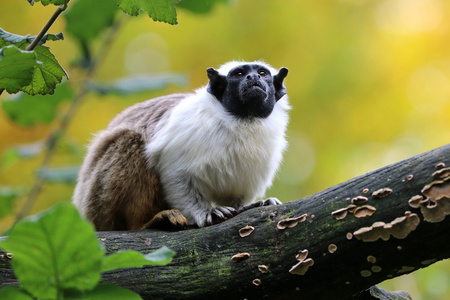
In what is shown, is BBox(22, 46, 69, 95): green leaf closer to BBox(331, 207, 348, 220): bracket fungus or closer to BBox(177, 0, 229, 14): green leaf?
BBox(177, 0, 229, 14): green leaf

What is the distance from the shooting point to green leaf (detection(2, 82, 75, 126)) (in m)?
4.57

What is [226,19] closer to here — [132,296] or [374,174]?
[374,174]

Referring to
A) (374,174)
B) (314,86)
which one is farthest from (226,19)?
(374,174)

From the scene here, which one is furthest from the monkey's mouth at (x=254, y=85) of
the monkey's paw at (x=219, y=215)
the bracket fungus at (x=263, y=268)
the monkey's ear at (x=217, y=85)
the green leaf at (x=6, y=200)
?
the green leaf at (x=6, y=200)

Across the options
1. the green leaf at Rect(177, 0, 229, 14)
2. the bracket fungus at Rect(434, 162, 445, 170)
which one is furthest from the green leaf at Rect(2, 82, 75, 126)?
the bracket fungus at Rect(434, 162, 445, 170)

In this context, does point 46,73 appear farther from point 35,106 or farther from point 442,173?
point 35,106

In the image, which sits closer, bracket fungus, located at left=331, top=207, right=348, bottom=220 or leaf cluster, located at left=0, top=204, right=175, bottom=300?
leaf cluster, located at left=0, top=204, right=175, bottom=300

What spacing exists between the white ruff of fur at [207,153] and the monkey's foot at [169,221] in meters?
0.15

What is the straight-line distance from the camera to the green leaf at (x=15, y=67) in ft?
5.23

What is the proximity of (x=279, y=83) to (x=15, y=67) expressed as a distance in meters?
2.61

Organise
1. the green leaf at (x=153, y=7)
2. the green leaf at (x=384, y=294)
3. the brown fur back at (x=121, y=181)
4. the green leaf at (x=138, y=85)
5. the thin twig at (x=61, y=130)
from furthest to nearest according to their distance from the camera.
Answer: the thin twig at (x=61, y=130) → the green leaf at (x=138, y=85) → the brown fur back at (x=121, y=181) → the green leaf at (x=384, y=294) → the green leaf at (x=153, y=7)

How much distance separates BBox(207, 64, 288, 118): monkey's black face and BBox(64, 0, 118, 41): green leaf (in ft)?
3.69

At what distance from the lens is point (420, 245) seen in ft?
7.43

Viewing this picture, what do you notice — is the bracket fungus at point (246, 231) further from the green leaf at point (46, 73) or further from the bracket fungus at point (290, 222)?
the green leaf at point (46, 73)
